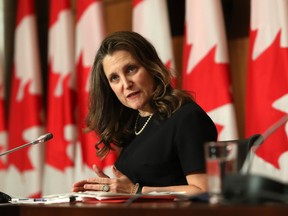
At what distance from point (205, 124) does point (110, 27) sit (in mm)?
2044

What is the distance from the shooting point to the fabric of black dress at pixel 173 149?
2.13 m

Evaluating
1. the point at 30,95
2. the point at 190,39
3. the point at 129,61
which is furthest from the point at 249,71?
the point at 30,95

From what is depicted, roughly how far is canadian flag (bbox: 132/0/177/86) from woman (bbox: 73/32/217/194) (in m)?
0.83

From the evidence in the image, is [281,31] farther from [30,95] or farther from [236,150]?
[30,95]

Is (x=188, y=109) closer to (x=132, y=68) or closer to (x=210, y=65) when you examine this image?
(x=132, y=68)

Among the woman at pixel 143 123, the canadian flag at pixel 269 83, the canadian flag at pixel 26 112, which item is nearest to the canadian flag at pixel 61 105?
the canadian flag at pixel 26 112

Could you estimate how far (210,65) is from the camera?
3172 millimetres

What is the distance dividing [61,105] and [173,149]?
6.14ft

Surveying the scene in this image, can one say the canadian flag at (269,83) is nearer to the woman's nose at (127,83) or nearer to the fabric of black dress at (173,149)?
the fabric of black dress at (173,149)

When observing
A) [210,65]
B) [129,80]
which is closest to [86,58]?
[210,65]

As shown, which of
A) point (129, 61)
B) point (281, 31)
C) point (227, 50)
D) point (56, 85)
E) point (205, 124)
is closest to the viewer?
point (205, 124)

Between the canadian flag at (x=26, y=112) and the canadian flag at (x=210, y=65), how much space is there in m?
1.39

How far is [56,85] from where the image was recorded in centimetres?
399

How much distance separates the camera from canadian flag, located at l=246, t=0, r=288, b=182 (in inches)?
110
